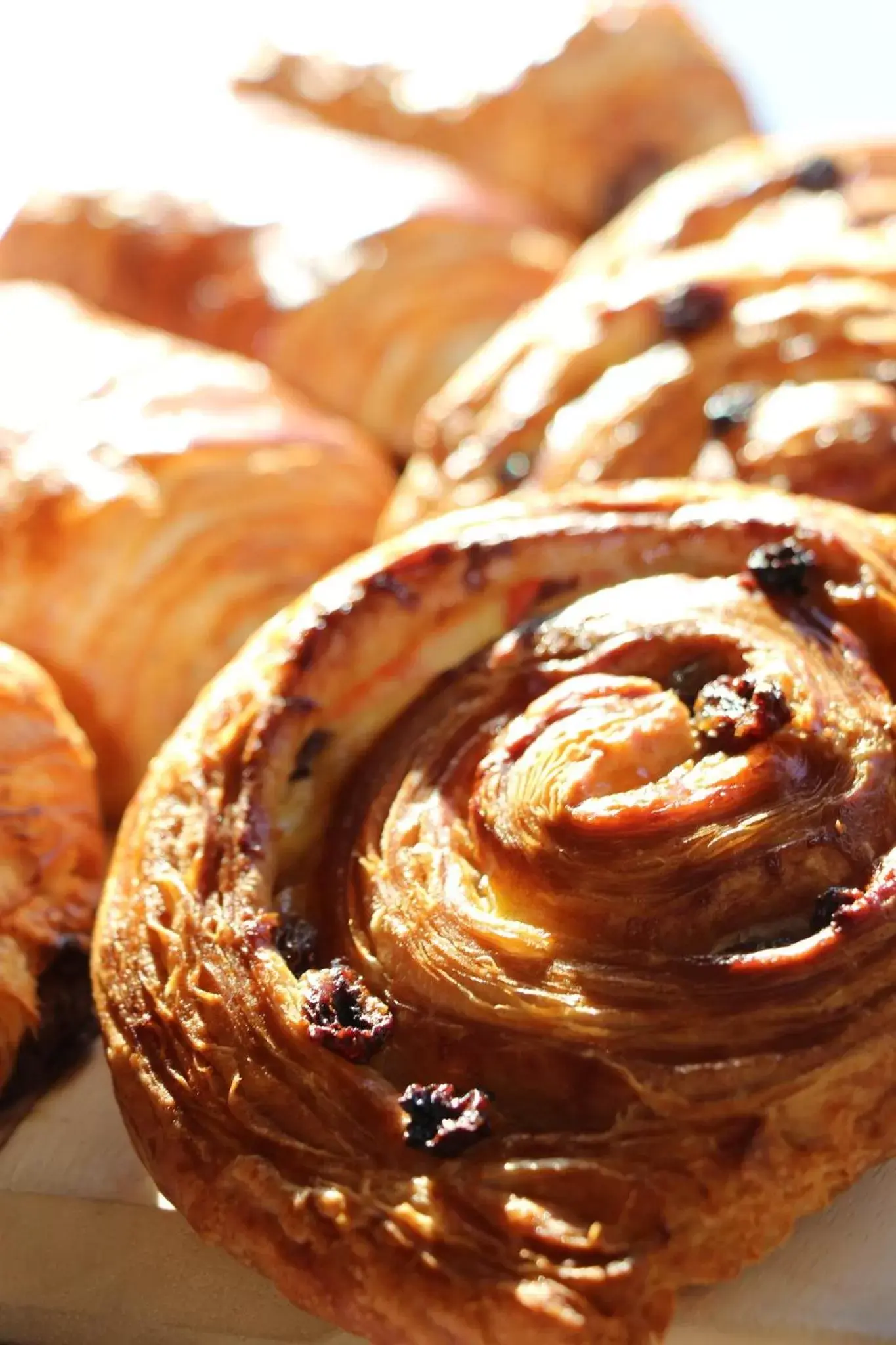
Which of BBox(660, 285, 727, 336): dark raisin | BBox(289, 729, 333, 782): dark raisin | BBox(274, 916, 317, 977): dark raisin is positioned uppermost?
BBox(660, 285, 727, 336): dark raisin

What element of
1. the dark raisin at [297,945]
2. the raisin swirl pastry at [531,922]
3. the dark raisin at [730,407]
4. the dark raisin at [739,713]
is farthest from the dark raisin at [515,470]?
the dark raisin at [297,945]

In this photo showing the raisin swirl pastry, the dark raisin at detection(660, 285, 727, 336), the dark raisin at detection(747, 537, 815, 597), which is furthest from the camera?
the dark raisin at detection(660, 285, 727, 336)

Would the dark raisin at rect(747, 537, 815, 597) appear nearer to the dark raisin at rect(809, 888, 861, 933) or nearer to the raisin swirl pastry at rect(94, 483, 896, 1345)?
the raisin swirl pastry at rect(94, 483, 896, 1345)

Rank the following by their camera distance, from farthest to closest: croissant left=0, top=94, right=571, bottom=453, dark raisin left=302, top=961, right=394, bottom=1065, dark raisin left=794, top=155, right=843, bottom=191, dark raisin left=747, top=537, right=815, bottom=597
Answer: croissant left=0, top=94, right=571, bottom=453
dark raisin left=794, top=155, right=843, bottom=191
dark raisin left=747, top=537, right=815, bottom=597
dark raisin left=302, top=961, right=394, bottom=1065

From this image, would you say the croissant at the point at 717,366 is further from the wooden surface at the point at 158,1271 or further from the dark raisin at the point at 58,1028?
the wooden surface at the point at 158,1271

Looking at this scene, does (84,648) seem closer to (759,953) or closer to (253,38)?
(759,953)

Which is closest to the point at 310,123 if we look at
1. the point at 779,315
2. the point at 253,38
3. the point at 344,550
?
the point at 253,38

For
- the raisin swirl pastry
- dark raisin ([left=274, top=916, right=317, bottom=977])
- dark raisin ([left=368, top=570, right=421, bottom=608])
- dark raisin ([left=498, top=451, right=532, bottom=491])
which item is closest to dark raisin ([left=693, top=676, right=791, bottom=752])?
the raisin swirl pastry
